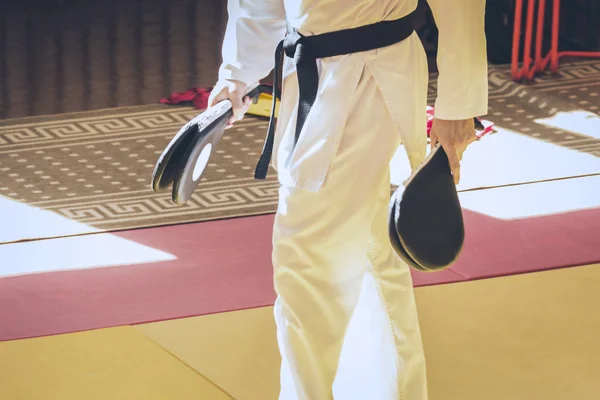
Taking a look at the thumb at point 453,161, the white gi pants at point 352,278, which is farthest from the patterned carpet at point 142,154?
the thumb at point 453,161

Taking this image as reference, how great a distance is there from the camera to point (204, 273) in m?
3.28

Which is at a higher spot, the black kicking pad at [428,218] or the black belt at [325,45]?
the black belt at [325,45]

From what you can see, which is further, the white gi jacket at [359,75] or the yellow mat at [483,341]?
the yellow mat at [483,341]

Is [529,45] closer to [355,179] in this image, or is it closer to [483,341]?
[483,341]

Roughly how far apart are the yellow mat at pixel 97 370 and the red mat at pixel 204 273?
10 centimetres

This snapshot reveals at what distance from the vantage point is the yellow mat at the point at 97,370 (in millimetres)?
2570

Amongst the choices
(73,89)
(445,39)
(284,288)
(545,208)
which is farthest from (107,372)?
(73,89)

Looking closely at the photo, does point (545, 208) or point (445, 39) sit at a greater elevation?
point (445, 39)

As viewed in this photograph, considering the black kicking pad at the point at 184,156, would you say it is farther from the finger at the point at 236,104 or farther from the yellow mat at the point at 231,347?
the yellow mat at the point at 231,347

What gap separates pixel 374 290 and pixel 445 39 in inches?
19.9

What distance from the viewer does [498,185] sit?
402cm

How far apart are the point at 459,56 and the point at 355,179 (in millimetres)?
302

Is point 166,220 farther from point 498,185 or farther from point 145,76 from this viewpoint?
point 145,76

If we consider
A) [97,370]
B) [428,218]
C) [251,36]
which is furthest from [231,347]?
[428,218]
